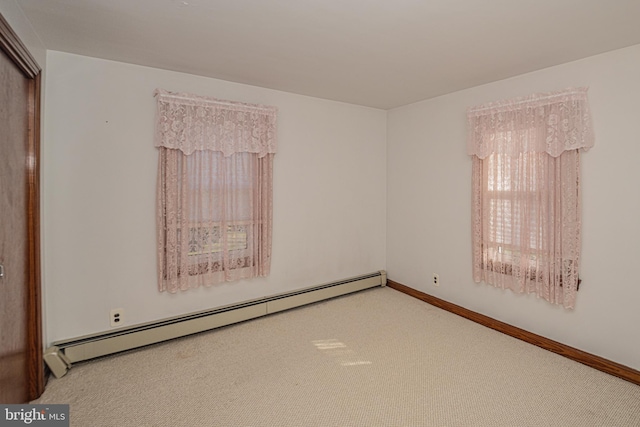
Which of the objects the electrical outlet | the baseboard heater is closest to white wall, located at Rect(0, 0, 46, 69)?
the electrical outlet

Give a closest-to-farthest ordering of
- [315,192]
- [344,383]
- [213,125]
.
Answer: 1. [344,383]
2. [213,125]
3. [315,192]

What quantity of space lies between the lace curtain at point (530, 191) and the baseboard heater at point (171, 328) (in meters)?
1.70

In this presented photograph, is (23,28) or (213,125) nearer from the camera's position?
(23,28)

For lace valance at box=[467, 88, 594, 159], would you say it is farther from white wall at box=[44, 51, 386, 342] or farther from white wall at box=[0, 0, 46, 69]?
white wall at box=[0, 0, 46, 69]

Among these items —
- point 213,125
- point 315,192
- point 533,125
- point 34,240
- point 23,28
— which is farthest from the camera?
point 315,192

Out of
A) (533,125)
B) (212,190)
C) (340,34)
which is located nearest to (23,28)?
(212,190)

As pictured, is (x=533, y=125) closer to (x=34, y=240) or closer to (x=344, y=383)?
(x=344, y=383)

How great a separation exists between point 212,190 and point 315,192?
1185 millimetres

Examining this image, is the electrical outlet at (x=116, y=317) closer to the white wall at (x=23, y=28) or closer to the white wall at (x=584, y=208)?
the white wall at (x=23, y=28)

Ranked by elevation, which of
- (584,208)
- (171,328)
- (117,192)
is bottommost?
(171,328)

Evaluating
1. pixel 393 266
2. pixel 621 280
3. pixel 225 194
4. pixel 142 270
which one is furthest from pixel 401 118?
pixel 142 270

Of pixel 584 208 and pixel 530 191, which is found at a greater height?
pixel 530 191

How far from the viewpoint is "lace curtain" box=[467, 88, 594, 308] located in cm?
249

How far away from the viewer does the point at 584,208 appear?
2467 millimetres
